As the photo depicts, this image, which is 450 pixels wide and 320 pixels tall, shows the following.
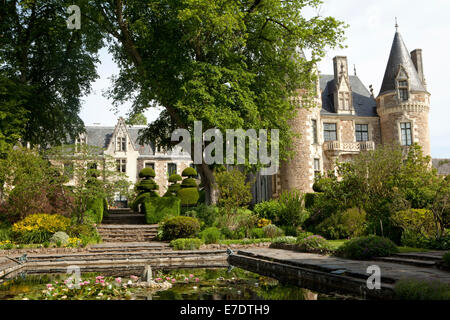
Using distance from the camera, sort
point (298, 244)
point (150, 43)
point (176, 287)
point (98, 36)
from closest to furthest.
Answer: point (176, 287) → point (298, 244) → point (150, 43) → point (98, 36)

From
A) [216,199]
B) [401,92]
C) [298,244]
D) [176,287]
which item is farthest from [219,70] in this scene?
[401,92]

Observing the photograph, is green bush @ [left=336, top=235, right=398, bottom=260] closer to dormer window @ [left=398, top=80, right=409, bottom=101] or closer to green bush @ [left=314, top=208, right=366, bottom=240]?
green bush @ [left=314, top=208, right=366, bottom=240]

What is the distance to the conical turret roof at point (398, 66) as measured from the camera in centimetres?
3161

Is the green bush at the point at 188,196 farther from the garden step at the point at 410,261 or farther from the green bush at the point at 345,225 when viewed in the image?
the garden step at the point at 410,261

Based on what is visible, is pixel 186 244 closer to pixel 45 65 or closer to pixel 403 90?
pixel 45 65

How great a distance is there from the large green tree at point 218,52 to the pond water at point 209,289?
9.01 meters

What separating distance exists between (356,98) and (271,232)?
820 inches

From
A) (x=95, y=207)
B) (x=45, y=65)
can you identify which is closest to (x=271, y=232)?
(x=95, y=207)

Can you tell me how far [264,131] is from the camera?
19.8 metres

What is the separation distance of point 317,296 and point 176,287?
287 cm

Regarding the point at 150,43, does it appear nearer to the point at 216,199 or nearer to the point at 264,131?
the point at 264,131

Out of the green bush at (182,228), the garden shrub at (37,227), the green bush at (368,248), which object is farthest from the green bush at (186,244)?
the green bush at (368,248)

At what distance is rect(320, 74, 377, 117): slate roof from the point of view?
109ft

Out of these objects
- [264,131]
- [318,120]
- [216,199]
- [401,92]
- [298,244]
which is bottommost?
[298,244]
